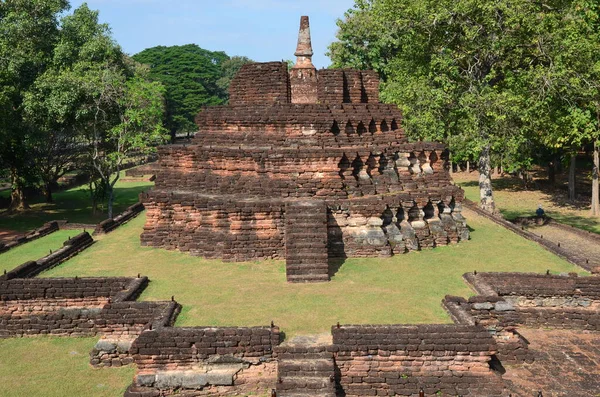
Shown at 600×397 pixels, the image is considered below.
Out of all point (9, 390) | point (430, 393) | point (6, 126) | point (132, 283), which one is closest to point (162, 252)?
point (132, 283)

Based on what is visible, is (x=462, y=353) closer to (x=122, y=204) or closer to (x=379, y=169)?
(x=379, y=169)

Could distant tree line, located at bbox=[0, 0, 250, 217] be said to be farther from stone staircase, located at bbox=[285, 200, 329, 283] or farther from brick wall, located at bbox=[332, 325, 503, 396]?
brick wall, located at bbox=[332, 325, 503, 396]

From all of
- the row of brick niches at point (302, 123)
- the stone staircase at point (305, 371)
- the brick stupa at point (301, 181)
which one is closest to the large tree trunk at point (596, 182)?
the brick stupa at point (301, 181)

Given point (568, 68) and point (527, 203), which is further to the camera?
point (527, 203)

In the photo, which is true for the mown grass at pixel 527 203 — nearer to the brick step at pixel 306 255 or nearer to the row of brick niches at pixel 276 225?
the row of brick niches at pixel 276 225

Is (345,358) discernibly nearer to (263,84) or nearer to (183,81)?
(263,84)

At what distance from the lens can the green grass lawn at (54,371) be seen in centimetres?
889

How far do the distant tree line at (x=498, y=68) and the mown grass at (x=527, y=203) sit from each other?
13.1 feet

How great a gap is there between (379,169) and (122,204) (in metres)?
20.7

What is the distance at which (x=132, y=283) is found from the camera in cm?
1195

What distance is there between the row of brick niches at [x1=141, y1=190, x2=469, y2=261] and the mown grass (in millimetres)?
11252

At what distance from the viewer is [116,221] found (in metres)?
19.6

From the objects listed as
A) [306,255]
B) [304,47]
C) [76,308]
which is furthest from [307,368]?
[304,47]

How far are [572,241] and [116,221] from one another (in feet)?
58.3
